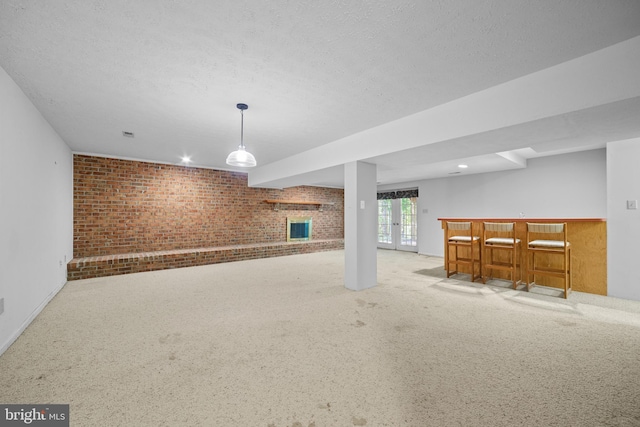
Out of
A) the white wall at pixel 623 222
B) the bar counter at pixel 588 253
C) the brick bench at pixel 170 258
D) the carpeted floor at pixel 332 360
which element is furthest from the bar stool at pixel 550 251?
the brick bench at pixel 170 258

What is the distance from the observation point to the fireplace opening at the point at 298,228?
8.31 metres

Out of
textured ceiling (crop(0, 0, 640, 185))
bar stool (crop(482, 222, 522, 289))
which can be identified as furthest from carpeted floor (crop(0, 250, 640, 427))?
textured ceiling (crop(0, 0, 640, 185))

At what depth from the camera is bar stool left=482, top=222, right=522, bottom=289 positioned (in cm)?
406

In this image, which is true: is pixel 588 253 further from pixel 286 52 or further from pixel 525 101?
pixel 286 52

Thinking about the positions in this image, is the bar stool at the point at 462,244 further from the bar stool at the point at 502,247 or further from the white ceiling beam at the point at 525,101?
the white ceiling beam at the point at 525,101

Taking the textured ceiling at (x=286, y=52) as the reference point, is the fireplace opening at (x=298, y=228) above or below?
below

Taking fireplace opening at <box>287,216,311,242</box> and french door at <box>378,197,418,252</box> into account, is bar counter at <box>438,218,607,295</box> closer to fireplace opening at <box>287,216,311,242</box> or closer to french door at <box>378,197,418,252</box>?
french door at <box>378,197,418,252</box>

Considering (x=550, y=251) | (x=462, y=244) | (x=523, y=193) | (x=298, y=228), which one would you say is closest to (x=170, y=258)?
(x=298, y=228)

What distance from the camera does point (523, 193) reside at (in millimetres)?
5996

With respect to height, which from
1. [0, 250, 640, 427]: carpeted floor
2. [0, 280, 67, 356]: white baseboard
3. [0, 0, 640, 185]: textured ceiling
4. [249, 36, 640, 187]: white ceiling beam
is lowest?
[0, 250, 640, 427]: carpeted floor

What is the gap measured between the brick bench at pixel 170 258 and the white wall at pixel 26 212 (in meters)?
0.61

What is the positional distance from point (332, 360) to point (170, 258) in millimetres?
4938

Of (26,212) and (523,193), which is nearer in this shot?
(26,212)

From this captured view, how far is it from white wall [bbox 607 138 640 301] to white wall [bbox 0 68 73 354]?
688cm
